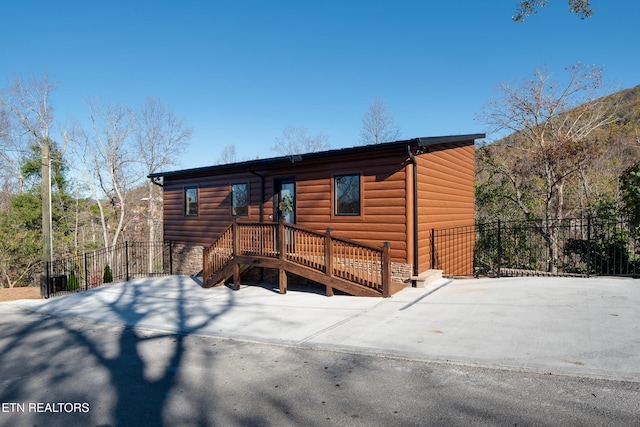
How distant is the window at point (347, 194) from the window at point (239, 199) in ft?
11.8

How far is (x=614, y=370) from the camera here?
371cm

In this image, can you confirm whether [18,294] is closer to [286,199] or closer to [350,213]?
[286,199]

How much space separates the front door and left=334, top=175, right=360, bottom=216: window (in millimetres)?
1594

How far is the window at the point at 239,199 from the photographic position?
12203 mm

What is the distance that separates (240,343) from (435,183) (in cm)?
694

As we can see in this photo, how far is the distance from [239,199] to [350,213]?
14.8ft

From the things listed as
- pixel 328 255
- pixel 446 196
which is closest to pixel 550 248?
pixel 446 196

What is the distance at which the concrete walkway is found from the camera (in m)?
4.30

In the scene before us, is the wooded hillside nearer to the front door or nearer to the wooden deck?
the wooden deck

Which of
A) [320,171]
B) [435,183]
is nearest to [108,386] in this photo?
[320,171]

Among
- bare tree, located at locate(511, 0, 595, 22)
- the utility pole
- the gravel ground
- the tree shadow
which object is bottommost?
the gravel ground

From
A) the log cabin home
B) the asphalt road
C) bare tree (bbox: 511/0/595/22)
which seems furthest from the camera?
the log cabin home

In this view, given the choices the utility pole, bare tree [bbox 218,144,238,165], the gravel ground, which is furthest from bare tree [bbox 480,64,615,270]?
bare tree [bbox 218,144,238,165]

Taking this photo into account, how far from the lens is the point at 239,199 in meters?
12.5
